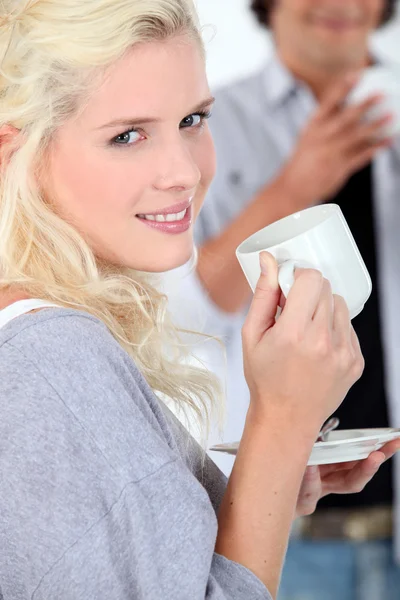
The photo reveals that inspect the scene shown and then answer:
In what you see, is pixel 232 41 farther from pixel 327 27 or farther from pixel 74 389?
pixel 74 389

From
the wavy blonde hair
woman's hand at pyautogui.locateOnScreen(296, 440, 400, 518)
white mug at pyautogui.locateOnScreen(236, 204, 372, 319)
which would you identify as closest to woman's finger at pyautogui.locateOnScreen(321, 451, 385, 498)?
woman's hand at pyautogui.locateOnScreen(296, 440, 400, 518)

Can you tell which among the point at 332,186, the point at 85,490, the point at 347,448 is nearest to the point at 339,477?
the point at 347,448

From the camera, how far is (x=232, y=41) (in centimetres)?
215

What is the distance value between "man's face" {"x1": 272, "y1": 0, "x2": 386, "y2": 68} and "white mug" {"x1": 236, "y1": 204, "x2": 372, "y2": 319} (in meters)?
1.35

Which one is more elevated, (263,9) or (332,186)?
(263,9)

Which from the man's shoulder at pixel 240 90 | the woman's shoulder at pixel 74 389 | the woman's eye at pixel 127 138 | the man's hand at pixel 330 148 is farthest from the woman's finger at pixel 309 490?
the man's shoulder at pixel 240 90

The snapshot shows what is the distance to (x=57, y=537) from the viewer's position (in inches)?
26.8

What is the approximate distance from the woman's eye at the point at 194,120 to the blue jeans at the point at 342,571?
59.6 inches

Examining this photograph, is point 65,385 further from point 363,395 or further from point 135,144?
point 363,395

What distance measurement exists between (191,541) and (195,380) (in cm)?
36

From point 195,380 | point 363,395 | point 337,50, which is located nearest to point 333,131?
point 337,50

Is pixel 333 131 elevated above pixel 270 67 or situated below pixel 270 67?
below

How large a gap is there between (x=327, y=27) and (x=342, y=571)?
4.50 ft

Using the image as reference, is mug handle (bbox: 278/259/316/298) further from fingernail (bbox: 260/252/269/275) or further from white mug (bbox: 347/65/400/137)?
white mug (bbox: 347/65/400/137)
